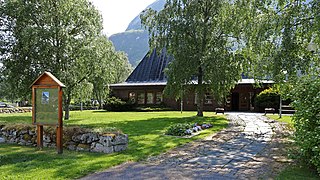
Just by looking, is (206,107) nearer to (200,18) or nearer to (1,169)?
(200,18)

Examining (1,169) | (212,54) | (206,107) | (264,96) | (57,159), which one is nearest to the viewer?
(1,169)

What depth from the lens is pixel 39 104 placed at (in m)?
8.05

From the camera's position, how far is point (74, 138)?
7.89 meters

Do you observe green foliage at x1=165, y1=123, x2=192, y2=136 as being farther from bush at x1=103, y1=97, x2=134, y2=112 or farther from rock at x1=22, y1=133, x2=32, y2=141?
bush at x1=103, y1=97, x2=134, y2=112

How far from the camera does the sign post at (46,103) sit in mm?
7630

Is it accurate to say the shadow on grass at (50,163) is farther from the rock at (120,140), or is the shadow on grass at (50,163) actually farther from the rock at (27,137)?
the rock at (27,137)

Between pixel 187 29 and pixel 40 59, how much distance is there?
8.68 meters

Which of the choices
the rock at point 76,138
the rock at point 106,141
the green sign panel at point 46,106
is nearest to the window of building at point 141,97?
the green sign panel at point 46,106

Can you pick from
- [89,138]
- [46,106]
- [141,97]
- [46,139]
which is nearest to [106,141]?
[89,138]

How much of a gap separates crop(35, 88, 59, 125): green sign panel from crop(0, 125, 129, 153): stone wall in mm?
613

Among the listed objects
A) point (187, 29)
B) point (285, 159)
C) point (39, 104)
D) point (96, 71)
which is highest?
point (187, 29)

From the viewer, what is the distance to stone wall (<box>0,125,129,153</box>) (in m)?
7.40

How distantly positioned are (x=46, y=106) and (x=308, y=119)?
6.52 metres

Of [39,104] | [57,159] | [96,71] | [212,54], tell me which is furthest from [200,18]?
[57,159]
